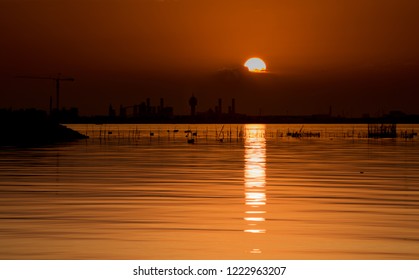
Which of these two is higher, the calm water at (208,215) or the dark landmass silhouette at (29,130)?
the dark landmass silhouette at (29,130)

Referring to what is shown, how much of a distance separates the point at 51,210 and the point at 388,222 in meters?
11.8

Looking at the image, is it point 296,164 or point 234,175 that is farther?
point 296,164

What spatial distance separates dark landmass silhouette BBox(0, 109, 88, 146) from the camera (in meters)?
106

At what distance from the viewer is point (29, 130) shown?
359 feet

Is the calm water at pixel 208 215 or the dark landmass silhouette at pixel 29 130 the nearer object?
the calm water at pixel 208 215

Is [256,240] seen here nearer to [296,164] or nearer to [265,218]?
[265,218]

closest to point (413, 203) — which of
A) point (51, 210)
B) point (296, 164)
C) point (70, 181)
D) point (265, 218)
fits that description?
point (265, 218)

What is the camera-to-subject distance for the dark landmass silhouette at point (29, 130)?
106 m

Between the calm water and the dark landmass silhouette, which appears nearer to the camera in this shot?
the calm water

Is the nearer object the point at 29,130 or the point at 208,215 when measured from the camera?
the point at 208,215

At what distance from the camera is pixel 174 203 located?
3003cm

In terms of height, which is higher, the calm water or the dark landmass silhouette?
the dark landmass silhouette

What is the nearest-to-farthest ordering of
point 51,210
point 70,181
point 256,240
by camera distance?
point 256,240, point 51,210, point 70,181

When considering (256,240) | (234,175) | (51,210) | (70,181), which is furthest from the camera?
(234,175)
